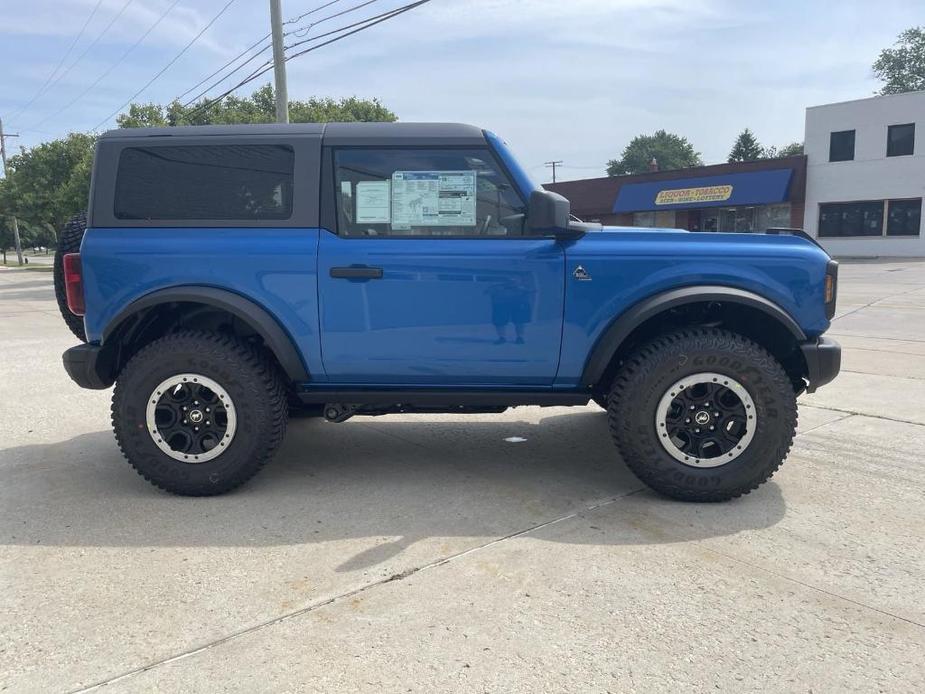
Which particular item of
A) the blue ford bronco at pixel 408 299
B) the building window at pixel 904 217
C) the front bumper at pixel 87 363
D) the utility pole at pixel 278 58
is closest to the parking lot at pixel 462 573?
the blue ford bronco at pixel 408 299

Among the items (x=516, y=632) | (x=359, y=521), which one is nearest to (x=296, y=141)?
(x=359, y=521)

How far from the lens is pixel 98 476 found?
13.8ft

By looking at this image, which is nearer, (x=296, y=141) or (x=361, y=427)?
(x=296, y=141)

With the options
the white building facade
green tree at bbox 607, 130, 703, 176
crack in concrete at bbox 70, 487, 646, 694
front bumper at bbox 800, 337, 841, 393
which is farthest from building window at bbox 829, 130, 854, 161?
green tree at bbox 607, 130, 703, 176

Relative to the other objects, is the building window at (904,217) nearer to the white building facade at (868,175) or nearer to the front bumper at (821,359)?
the white building facade at (868,175)

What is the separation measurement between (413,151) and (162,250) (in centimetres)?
145

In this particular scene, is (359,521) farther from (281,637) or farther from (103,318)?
(103,318)

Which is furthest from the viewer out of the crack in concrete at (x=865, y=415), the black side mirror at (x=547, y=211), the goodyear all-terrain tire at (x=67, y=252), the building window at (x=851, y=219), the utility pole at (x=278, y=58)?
the building window at (x=851, y=219)

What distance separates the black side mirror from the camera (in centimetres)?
349

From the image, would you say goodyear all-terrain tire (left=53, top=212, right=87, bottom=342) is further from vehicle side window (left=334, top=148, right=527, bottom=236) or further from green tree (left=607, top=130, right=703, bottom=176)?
green tree (left=607, top=130, right=703, bottom=176)

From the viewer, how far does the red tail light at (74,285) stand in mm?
3764

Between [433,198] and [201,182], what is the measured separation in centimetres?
129

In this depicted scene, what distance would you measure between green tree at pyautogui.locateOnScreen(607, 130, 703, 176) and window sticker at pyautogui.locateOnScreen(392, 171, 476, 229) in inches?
3916

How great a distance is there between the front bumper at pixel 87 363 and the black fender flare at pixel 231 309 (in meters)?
0.17
